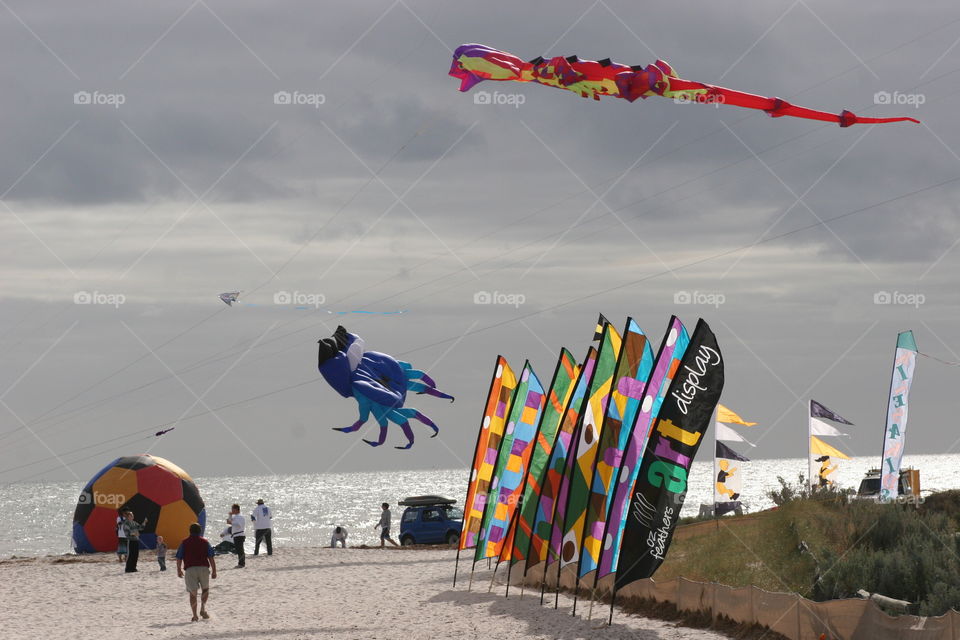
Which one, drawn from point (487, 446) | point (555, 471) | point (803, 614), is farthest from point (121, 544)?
point (803, 614)

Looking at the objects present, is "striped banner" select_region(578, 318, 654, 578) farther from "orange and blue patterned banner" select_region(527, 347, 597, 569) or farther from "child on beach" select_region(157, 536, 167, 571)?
"child on beach" select_region(157, 536, 167, 571)

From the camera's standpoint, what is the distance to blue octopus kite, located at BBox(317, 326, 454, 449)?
26.1 metres

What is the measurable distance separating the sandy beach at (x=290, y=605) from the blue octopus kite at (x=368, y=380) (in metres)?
3.50

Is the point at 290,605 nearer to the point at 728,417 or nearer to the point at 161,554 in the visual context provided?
the point at 161,554

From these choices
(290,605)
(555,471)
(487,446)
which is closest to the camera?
(555,471)

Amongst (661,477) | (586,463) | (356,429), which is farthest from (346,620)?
(356,429)

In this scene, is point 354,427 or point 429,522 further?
point 429,522

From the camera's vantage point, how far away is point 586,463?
17.5m

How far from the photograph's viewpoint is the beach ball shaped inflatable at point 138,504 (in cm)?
2803

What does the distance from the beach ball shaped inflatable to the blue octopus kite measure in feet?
18.9

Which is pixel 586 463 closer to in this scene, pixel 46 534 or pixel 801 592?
pixel 801 592

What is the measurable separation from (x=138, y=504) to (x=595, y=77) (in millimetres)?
16109

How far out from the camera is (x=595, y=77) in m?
21.0

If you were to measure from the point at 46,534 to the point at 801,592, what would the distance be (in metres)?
92.9
